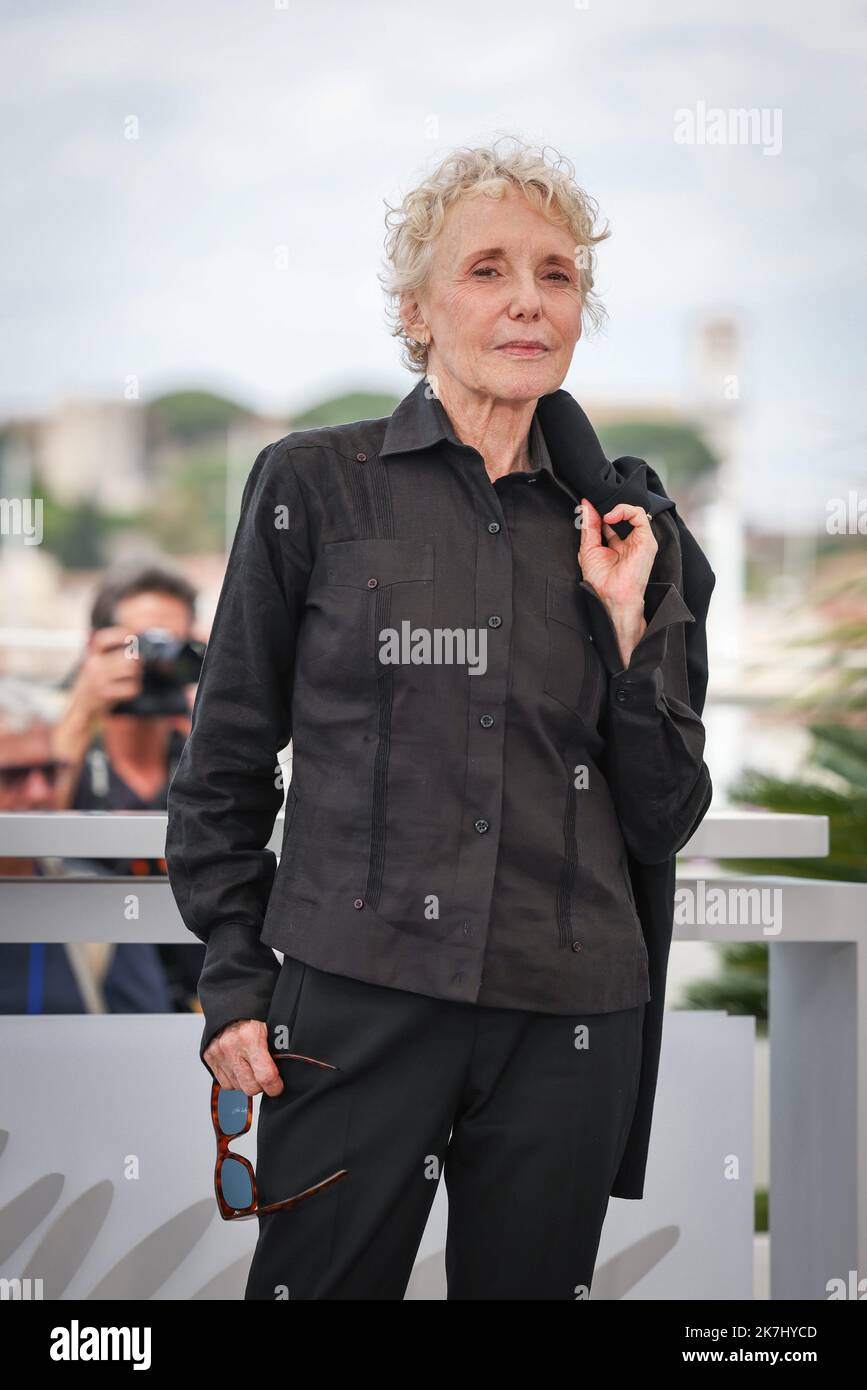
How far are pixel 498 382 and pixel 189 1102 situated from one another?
1.07 metres

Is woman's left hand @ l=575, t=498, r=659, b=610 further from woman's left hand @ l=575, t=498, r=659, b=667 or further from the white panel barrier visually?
the white panel barrier

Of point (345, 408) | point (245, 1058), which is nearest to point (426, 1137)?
point (245, 1058)

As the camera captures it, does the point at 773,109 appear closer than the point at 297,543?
No

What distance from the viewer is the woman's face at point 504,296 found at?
3.95 ft

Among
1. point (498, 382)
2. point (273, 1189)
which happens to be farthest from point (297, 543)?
point (273, 1189)

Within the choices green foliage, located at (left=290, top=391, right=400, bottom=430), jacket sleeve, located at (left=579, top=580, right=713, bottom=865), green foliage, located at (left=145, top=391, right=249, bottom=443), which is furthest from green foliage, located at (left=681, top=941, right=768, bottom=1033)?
green foliage, located at (left=145, top=391, right=249, bottom=443)

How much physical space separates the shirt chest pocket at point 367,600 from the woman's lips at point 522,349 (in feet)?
0.61

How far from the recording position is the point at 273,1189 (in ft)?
3.78

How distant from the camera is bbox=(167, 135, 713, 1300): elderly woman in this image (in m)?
1.13

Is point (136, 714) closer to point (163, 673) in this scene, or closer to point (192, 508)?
point (163, 673)

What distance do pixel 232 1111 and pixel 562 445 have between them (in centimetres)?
68

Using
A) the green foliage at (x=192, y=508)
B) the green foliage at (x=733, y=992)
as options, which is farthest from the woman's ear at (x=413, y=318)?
the green foliage at (x=192, y=508)
